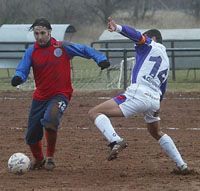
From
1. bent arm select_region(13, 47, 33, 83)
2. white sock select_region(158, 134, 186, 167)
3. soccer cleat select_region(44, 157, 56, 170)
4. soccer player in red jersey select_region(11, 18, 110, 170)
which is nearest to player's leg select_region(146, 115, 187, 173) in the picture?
white sock select_region(158, 134, 186, 167)

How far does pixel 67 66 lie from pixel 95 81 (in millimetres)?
12550

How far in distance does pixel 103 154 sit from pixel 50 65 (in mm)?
1897

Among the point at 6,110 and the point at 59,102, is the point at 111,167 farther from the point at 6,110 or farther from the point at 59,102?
the point at 6,110

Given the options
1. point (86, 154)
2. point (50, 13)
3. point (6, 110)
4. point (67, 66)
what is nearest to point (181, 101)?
point (6, 110)

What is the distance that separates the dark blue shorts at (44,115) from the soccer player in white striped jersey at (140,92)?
564 mm

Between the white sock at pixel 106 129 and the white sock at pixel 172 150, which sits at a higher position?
the white sock at pixel 106 129

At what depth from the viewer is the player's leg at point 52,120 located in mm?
9117

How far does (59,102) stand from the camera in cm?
927

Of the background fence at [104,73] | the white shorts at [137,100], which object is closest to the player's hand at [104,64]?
the white shorts at [137,100]

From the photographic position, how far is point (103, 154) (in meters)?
10.6

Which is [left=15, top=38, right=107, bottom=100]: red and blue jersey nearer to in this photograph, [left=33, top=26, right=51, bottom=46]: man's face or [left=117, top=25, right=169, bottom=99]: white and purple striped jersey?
[left=33, top=26, right=51, bottom=46]: man's face

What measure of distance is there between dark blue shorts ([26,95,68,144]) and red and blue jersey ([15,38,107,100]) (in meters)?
0.09

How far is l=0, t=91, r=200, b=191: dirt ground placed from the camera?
8.39 metres

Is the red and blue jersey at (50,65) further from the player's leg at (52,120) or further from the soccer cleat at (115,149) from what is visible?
the soccer cleat at (115,149)
